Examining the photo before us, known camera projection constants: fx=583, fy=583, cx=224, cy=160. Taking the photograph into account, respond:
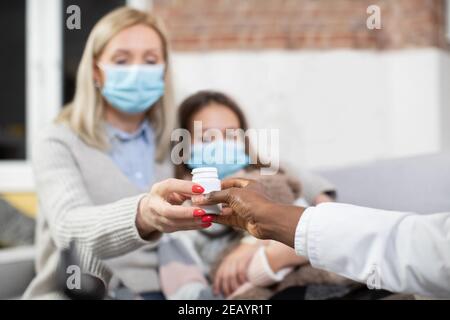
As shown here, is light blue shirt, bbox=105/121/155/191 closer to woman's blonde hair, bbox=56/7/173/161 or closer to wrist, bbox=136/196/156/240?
woman's blonde hair, bbox=56/7/173/161

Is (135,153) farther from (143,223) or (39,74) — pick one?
(39,74)

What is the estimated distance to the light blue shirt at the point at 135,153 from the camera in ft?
4.45

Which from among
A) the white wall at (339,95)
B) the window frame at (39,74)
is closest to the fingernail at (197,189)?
the white wall at (339,95)

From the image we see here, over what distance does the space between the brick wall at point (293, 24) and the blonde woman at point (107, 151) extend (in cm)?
134

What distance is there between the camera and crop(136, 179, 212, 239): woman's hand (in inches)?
39.0

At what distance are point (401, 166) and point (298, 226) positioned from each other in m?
0.79

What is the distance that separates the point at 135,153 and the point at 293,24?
1489mm

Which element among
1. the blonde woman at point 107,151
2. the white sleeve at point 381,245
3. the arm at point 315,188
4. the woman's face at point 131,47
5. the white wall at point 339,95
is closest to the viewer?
the white sleeve at point 381,245

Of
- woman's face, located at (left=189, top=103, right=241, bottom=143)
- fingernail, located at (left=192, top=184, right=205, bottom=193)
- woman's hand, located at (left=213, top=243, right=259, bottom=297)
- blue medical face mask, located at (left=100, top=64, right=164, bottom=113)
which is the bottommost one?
woman's hand, located at (left=213, top=243, right=259, bottom=297)

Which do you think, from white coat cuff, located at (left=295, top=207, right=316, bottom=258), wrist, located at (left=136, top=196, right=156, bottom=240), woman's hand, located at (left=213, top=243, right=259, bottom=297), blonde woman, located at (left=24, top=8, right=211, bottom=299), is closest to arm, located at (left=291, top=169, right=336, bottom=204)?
woman's hand, located at (left=213, top=243, right=259, bottom=297)

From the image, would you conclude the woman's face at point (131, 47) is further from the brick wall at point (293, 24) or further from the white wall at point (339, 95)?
the brick wall at point (293, 24)

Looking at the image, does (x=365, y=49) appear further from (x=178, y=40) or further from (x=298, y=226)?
(x=298, y=226)

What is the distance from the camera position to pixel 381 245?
0.80 meters

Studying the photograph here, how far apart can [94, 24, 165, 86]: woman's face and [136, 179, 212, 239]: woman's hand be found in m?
0.38
